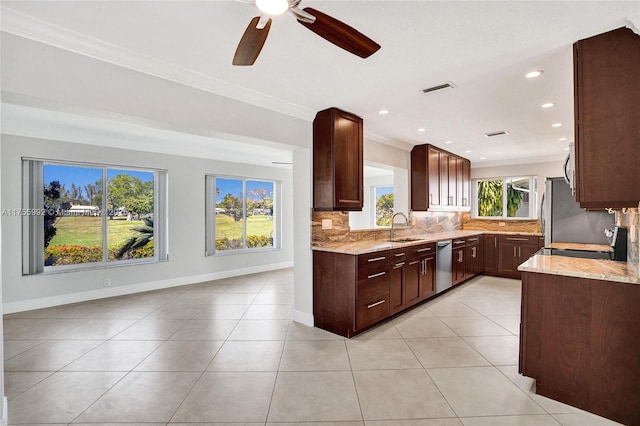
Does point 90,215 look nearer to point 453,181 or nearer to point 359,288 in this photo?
point 359,288

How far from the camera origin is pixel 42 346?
3.04 m

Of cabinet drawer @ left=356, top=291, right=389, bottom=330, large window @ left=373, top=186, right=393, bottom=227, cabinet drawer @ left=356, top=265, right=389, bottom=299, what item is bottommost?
cabinet drawer @ left=356, top=291, right=389, bottom=330

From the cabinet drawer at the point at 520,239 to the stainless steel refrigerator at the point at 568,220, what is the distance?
6.28 ft

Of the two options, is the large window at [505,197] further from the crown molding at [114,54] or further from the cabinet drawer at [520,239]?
the crown molding at [114,54]

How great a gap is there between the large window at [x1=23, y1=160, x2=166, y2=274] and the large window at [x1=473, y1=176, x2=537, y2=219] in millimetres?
6874

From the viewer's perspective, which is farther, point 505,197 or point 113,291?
point 505,197

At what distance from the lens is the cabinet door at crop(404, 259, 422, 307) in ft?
13.0

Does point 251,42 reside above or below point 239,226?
above

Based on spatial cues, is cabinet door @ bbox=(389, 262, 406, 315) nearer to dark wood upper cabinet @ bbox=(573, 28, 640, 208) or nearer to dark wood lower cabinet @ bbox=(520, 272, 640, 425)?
dark wood lower cabinet @ bbox=(520, 272, 640, 425)

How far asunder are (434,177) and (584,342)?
379cm

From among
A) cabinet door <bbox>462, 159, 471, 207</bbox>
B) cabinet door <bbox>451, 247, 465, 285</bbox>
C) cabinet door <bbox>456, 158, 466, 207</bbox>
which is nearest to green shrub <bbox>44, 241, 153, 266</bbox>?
cabinet door <bbox>451, 247, 465, 285</bbox>

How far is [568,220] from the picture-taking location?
13.0 ft

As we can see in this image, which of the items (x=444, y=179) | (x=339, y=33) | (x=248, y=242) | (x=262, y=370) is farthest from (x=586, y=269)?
(x=248, y=242)

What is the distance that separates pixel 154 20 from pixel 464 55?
2.18 metres
